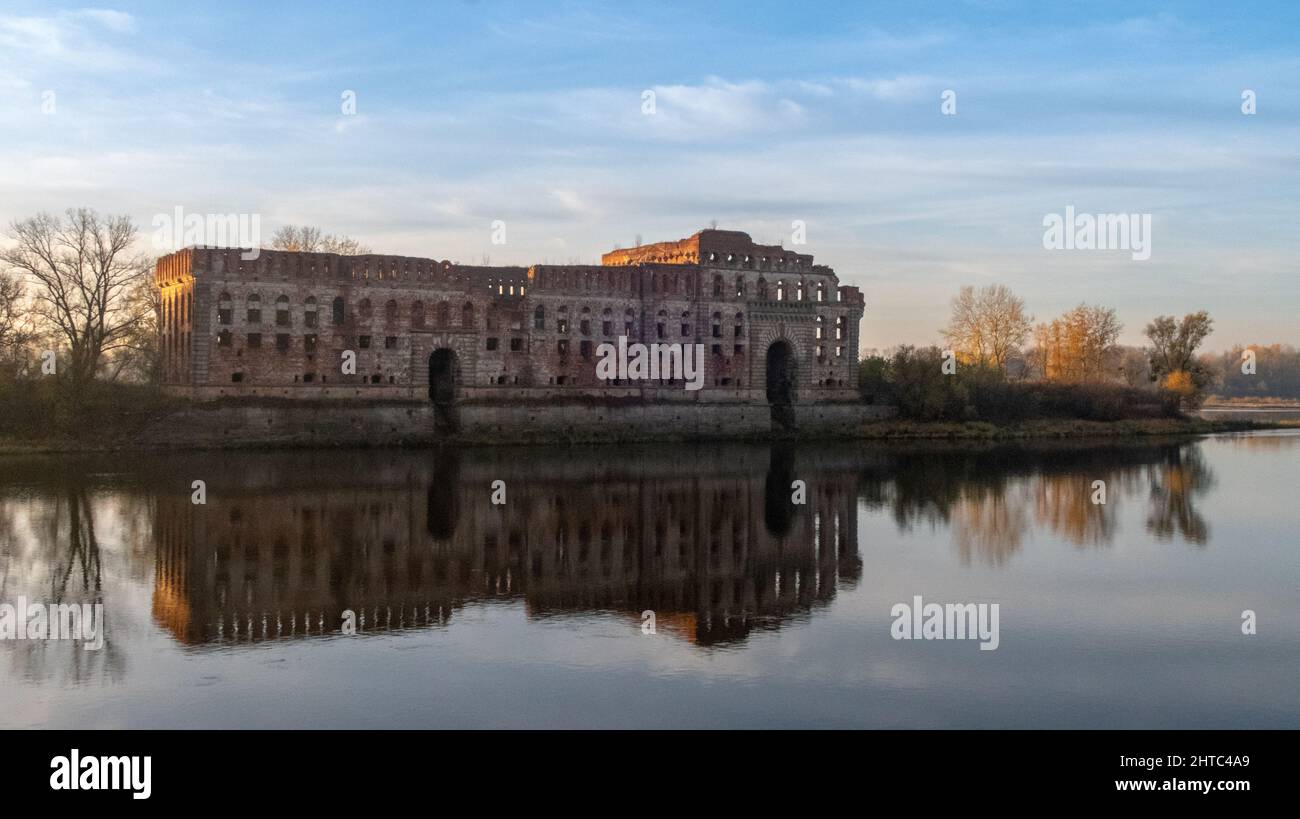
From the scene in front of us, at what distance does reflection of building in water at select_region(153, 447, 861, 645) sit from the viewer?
18641 millimetres

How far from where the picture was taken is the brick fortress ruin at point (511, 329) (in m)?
55.9

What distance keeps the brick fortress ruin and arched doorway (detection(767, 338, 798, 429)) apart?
10 centimetres

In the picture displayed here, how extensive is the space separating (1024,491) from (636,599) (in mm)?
20726

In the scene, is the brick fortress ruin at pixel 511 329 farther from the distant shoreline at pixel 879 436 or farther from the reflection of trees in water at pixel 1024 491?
the reflection of trees in water at pixel 1024 491

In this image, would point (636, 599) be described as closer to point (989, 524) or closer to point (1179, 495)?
point (989, 524)

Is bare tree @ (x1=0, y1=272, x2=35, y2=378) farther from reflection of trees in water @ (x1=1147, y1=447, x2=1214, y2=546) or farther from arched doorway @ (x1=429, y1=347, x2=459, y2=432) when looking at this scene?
reflection of trees in water @ (x1=1147, y1=447, x2=1214, y2=546)

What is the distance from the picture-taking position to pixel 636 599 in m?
19.9

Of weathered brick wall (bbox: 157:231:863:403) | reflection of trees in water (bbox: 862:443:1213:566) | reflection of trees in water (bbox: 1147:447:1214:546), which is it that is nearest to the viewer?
reflection of trees in water (bbox: 862:443:1213:566)

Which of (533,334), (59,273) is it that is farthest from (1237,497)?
(59,273)

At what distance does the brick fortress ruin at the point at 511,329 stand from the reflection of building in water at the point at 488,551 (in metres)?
18.4

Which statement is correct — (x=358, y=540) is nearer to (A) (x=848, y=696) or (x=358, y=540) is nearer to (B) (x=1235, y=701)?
(A) (x=848, y=696)

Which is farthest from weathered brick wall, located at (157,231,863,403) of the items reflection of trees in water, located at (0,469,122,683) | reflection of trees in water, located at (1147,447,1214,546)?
reflection of trees in water, located at (1147,447,1214,546)

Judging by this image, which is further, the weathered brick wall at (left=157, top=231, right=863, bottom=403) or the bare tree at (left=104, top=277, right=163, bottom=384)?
the bare tree at (left=104, top=277, right=163, bottom=384)
